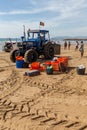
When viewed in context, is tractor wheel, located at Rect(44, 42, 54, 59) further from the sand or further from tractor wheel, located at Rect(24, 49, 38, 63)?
the sand

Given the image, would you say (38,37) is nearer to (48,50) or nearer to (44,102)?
(48,50)

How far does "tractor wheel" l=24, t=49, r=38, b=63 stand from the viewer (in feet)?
54.6

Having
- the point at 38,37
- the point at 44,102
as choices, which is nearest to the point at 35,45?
the point at 38,37

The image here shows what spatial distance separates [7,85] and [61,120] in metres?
4.73

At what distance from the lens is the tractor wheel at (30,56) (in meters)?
16.7

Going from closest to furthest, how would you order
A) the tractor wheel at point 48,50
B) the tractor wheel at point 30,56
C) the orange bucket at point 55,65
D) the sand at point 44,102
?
the sand at point 44,102, the orange bucket at point 55,65, the tractor wheel at point 30,56, the tractor wheel at point 48,50

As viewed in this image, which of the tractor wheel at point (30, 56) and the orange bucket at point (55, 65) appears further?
the tractor wheel at point (30, 56)

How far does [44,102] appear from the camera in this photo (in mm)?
8086

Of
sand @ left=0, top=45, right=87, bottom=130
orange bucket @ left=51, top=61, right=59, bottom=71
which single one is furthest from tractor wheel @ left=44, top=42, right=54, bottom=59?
sand @ left=0, top=45, right=87, bottom=130

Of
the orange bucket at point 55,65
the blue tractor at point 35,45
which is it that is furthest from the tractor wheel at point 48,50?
the orange bucket at point 55,65

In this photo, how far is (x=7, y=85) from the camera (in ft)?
35.1

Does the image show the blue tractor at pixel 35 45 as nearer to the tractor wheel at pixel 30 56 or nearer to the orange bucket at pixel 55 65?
the tractor wheel at pixel 30 56

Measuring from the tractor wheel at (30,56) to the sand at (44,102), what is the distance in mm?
4230

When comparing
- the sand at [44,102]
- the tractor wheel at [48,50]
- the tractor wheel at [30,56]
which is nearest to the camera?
the sand at [44,102]
